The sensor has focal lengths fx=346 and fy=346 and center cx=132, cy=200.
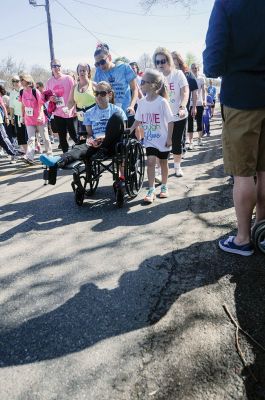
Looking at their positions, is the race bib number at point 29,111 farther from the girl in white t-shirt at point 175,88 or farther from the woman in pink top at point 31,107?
the girl in white t-shirt at point 175,88

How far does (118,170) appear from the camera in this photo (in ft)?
13.8

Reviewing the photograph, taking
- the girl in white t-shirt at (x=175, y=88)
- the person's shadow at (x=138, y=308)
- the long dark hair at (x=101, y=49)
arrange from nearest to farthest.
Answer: the person's shadow at (x=138, y=308) → the girl in white t-shirt at (x=175, y=88) → the long dark hair at (x=101, y=49)

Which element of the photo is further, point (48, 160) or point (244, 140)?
point (48, 160)

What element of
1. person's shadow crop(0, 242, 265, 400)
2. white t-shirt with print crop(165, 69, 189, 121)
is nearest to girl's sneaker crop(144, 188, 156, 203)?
white t-shirt with print crop(165, 69, 189, 121)

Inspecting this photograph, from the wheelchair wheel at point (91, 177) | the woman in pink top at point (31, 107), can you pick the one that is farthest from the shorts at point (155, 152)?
the woman in pink top at point (31, 107)

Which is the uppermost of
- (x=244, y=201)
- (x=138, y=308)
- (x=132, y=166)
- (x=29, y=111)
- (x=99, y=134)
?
(x=29, y=111)

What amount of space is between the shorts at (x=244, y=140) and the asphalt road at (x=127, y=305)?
0.73 m

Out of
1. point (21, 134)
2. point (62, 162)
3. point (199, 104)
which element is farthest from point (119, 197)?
point (199, 104)

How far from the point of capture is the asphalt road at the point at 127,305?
166 cm

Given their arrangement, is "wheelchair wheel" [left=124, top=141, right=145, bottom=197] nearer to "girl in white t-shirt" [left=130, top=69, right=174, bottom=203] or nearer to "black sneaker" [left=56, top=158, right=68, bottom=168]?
"girl in white t-shirt" [left=130, top=69, right=174, bottom=203]

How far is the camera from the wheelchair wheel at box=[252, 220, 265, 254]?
2670mm

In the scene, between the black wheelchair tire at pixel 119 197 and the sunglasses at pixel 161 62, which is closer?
the black wheelchair tire at pixel 119 197

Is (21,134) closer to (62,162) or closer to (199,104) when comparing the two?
(199,104)

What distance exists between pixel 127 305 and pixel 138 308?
84 mm
